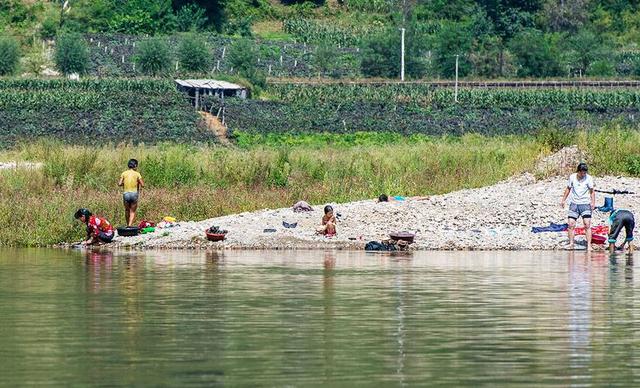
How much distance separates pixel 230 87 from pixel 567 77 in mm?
31645

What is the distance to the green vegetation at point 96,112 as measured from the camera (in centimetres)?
7123

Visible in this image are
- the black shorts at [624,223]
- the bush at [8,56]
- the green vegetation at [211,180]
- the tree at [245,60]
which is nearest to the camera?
the black shorts at [624,223]

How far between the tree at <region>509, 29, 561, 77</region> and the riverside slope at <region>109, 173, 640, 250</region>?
256 ft

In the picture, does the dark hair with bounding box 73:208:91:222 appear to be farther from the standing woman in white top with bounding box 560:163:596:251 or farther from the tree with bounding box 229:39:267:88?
the tree with bounding box 229:39:267:88

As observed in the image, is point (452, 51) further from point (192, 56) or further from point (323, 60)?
point (192, 56)

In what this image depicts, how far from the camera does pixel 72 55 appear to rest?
3861 inches

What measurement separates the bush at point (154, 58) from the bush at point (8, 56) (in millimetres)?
8030

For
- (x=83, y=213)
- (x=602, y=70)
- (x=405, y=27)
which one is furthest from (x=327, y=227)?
(x=405, y=27)

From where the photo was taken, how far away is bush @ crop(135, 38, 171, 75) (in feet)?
325

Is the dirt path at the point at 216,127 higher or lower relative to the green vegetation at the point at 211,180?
higher

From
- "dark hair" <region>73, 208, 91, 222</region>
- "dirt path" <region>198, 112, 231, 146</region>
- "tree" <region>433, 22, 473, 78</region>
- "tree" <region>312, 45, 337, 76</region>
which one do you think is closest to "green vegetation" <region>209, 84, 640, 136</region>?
"dirt path" <region>198, 112, 231, 146</region>

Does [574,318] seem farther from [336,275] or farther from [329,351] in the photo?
[336,275]

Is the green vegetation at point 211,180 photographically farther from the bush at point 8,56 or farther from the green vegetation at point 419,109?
the bush at point 8,56

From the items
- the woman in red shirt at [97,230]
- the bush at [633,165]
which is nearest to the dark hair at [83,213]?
the woman in red shirt at [97,230]
